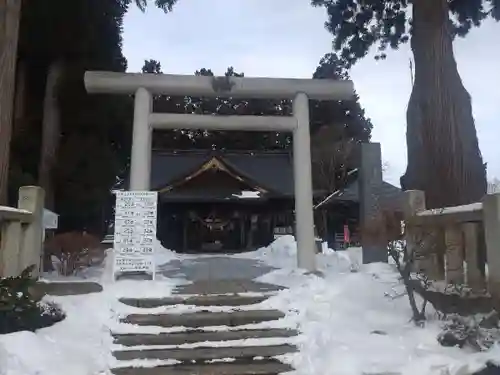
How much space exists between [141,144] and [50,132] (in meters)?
4.45

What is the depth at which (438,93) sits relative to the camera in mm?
8492

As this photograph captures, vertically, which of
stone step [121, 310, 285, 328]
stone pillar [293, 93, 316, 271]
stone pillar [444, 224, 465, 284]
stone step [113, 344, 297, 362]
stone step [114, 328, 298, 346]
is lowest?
stone step [113, 344, 297, 362]

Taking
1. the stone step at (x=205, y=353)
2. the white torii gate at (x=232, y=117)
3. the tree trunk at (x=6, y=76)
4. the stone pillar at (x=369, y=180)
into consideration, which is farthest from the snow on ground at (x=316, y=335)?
the stone pillar at (x=369, y=180)

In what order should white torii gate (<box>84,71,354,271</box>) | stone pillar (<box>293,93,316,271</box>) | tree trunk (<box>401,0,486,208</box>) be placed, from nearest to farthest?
1. tree trunk (<box>401,0,486,208</box>)
2. white torii gate (<box>84,71,354,271</box>)
3. stone pillar (<box>293,93,316,271</box>)

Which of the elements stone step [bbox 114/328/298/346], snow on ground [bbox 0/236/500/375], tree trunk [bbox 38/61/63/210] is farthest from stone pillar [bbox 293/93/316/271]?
tree trunk [bbox 38/61/63/210]

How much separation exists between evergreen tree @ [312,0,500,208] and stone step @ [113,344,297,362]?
4508 mm

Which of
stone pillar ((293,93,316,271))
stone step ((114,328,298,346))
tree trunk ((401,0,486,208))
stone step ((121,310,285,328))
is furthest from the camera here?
stone pillar ((293,93,316,271))

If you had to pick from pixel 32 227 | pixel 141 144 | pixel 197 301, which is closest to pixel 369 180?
pixel 141 144

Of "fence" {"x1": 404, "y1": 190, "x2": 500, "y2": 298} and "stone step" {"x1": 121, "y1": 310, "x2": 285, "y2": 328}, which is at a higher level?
"fence" {"x1": 404, "y1": 190, "x2": 500, "y2": 298}

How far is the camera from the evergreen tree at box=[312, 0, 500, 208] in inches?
312

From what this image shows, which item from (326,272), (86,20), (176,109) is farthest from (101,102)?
(176,109)

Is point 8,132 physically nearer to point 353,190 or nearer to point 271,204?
point 271,204

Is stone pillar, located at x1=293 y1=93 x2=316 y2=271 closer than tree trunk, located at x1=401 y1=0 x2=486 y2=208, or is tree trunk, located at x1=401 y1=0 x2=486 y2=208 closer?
tree trunk, located at x1=401 y1=0 x2=486 y2=208

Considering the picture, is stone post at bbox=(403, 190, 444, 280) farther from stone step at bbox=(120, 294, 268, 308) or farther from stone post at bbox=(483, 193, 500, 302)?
stone step at bbox=(120, 294, 268, 308)
